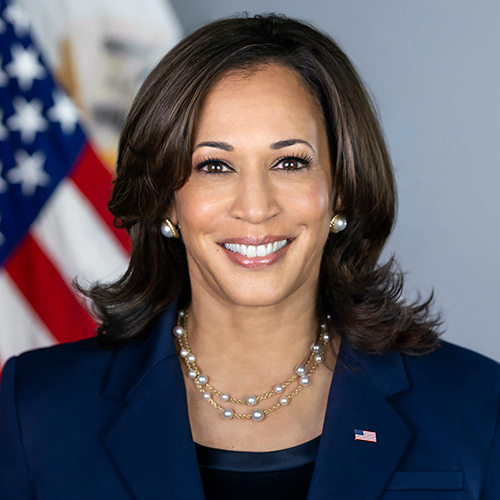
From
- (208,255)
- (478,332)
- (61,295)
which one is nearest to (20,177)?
(61,295)

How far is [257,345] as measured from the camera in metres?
2.28

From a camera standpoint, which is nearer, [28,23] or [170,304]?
[170,304]

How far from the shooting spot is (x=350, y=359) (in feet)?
7.52

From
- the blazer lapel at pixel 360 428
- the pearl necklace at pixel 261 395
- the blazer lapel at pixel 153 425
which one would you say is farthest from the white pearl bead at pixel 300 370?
the blazer lapel at pixel 153 425

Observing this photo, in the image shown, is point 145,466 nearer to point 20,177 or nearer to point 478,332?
point 20,177

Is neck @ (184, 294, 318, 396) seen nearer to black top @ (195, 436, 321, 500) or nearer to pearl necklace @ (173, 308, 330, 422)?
pearl necklace @ (173, 308, 330, 422)

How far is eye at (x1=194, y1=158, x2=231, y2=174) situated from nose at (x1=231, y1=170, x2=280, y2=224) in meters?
0.06

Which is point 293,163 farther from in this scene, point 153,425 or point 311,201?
point 153,425

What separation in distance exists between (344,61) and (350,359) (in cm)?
90

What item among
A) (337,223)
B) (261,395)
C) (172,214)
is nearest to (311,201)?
(337,223)

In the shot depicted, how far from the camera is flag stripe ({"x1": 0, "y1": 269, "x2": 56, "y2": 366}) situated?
3.19 m

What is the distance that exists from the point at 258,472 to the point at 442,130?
6.41ft

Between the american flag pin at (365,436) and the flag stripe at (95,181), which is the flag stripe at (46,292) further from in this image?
the american flag pin at (365,436)

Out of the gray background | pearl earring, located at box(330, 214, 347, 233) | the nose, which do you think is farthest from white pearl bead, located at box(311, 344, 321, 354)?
the gray background
